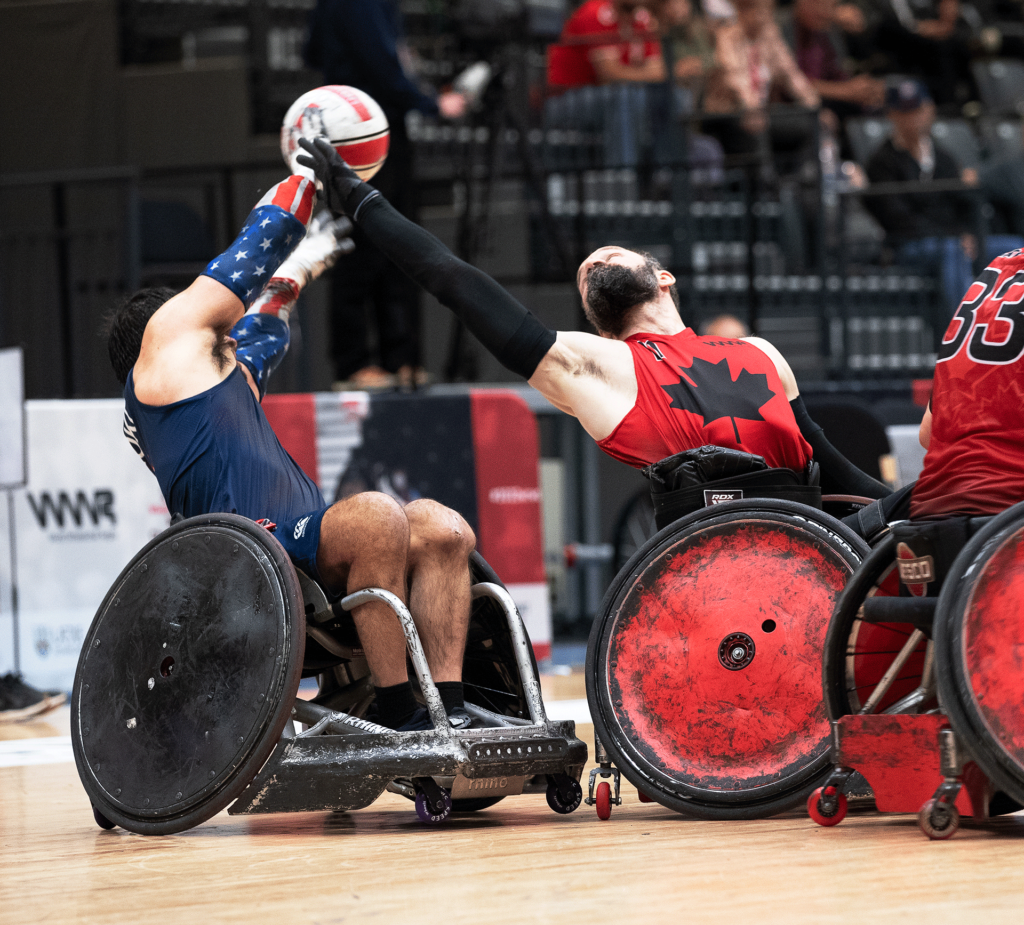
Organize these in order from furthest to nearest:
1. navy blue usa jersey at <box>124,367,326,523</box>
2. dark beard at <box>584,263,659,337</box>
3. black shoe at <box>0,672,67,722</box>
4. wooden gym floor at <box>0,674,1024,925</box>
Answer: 1. black shoe at <box>0,672,67,722</box>
2. dark beard at <box>584,263,659,337</box>
3. navy blue usa jersey at <box>124,367,326,523</box>
4. wooden gym floor at <box>0,674,1024,925</box>

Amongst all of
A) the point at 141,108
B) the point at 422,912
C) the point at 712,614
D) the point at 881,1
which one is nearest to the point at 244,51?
the point at 141,108

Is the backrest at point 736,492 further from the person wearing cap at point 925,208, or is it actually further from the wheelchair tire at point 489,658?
the person wearing cap at point 925,208

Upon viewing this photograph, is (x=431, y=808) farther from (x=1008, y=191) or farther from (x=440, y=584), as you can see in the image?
(x=1008, y=191)

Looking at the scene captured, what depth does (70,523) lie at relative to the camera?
26.7 ft

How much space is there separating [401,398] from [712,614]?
4825 millimetres

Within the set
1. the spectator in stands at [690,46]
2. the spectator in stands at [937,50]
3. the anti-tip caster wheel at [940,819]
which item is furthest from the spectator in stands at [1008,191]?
the anti-tip caster wheel at [940,819]

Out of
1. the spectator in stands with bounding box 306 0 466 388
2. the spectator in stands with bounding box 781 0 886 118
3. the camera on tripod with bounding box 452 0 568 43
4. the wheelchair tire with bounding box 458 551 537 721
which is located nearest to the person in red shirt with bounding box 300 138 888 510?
the wheelchair tire with bounding box 458 551 537 721

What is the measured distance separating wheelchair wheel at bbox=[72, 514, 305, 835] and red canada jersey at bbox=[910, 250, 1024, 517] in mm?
1604

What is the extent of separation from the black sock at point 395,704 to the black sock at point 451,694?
8 centimetres

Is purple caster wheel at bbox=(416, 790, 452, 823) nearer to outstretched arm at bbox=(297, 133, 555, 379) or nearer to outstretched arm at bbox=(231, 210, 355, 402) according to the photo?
outstretched arm at bbox=(297, 133, 555, 379)

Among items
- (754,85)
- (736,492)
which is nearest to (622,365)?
(736,492)

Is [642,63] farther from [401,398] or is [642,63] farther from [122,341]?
[122,341]

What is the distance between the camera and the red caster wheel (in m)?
3.74

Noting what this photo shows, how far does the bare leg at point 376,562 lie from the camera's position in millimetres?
4156
